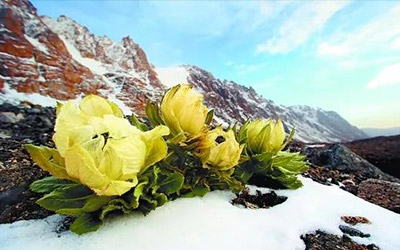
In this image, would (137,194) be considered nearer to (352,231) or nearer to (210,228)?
(210,228)

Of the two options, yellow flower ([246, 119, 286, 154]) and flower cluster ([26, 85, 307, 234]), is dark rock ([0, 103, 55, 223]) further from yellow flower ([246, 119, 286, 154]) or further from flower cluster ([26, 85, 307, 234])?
yellow flower ([246, 119, 286, 154])

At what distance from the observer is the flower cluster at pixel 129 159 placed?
56.8 inches

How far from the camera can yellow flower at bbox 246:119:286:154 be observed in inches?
87.2

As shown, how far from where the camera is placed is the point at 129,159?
149 cm

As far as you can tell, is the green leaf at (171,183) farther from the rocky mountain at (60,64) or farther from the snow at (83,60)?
the snow at (83,60)

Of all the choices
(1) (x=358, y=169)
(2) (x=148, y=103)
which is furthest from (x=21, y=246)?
(1) (x=358, y=169)

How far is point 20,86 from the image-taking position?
42688 mm

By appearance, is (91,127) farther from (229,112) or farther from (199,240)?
(229,112)

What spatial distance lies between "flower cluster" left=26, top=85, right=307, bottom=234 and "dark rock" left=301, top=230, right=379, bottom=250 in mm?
492

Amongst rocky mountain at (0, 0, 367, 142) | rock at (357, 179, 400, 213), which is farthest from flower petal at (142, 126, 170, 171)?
rocky mountain at (0, 0, 367, 142)

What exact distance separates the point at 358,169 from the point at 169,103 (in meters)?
4.52

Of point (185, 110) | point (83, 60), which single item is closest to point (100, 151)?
point (185, 110)

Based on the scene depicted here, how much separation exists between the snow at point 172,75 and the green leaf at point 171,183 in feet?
391

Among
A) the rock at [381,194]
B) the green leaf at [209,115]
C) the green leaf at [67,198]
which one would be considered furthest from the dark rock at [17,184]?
the rock at [381,194]
